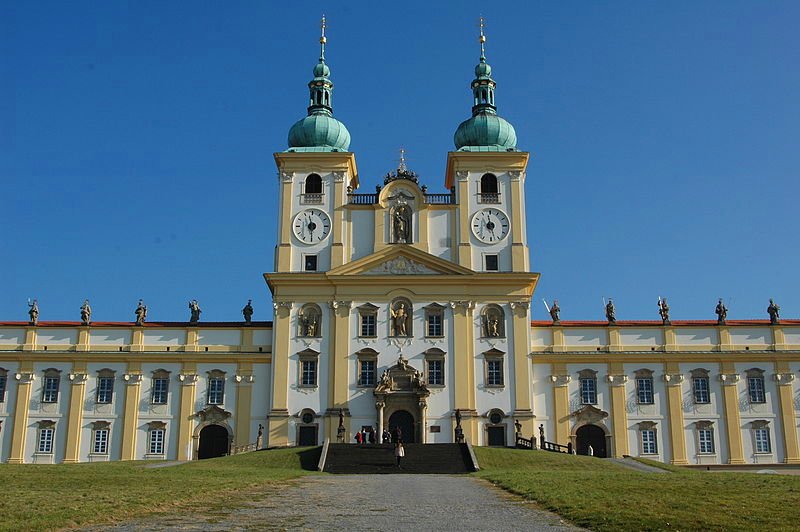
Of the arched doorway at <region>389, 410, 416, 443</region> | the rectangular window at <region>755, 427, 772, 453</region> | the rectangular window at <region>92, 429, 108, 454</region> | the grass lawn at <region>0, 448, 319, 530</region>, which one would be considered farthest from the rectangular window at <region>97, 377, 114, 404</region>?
the rectangular window at <region>755, 427, 772, 453</region>

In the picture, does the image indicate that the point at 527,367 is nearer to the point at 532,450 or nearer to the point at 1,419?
the point at 532,450

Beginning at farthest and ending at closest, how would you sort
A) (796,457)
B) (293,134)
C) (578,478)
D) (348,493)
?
(293,134) → (796,457) → (578,478) → (348,493)

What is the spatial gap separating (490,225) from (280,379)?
15049mm

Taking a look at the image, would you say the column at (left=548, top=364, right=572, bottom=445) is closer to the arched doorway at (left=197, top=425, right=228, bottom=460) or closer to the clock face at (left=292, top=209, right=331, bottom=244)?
the clock face at (left=292, top=209, right=331, bottom=244)

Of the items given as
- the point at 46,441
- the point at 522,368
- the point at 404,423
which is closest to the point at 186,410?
the point at 46,441

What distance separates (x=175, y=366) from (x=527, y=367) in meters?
20.3

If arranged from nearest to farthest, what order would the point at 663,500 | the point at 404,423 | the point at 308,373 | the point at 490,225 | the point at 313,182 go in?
1. the point at 663,500
2. the point at 404,423
3. the point at 308,373
4. the point at 490,225
5. the point at 313,182

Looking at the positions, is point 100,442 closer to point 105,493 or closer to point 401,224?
point 401,224

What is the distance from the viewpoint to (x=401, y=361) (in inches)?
1960

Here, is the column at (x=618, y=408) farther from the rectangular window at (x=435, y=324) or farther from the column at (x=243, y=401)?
the column at (x=243, y=401)

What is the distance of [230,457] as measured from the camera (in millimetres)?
42531

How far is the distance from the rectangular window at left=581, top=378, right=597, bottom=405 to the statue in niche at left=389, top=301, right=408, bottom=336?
10.7 meters

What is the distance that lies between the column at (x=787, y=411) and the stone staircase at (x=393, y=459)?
66.7 ft

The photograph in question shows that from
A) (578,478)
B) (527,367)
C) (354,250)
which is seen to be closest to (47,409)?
(354,250)
